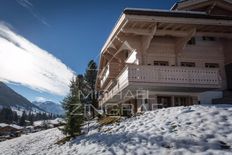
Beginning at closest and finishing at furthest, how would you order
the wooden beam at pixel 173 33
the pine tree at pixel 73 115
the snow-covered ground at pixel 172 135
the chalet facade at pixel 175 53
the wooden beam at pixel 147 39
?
1. the snow-covered ground at pixel 172 135
2. the chalet facade at pixel 175 53
3. the pine tree at pixel 73 115
4. the wooden beam at pixel 147 39
5. the wooden beam at pixel 173 33

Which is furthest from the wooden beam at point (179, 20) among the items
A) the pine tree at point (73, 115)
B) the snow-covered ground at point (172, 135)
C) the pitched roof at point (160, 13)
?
the pine tree at point (73, 115)

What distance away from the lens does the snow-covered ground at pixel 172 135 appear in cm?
852

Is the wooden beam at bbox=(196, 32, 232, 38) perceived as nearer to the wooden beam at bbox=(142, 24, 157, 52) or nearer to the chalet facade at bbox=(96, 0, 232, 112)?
the chalet facade at bbox=(96, 0, 232, 112)

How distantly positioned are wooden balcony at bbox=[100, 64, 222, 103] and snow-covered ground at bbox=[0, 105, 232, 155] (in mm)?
3578

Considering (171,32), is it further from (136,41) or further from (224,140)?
(224,140)

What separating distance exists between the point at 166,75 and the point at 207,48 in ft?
18.9

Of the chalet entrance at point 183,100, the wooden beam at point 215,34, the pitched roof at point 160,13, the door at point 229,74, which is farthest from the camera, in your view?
the door at point 229,74

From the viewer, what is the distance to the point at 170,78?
16594 millimetres

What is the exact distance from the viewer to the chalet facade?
16484 millimetres

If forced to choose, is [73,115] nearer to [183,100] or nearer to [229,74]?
[183,100]

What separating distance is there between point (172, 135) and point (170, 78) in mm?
7349

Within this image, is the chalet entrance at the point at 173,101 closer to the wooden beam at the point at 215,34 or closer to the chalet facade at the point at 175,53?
the chalet facade at the point at 175,53

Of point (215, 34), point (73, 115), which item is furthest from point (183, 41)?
point (73, 115)

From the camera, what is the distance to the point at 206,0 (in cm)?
2167
